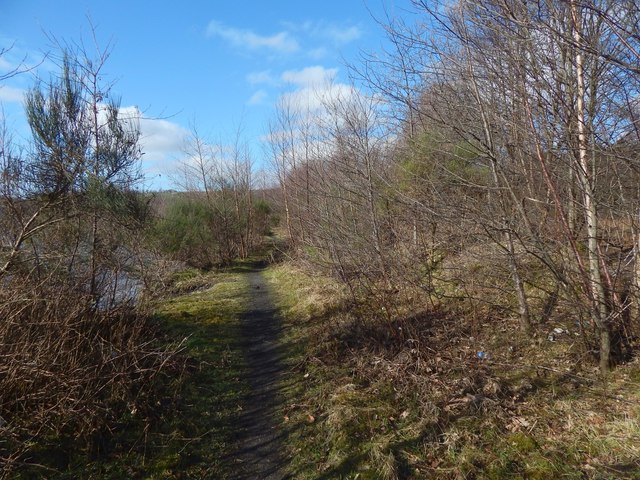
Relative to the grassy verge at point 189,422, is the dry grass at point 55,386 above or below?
above

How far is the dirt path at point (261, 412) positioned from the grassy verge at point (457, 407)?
19 centimetres

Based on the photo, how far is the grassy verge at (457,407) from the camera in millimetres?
3338

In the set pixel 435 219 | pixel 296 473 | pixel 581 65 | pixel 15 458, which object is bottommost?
pixel 296 473

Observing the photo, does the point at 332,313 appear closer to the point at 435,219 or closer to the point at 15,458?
the point at 435,219

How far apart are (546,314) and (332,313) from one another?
3.76 metres

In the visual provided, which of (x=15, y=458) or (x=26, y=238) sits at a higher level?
(x=26, y=238)

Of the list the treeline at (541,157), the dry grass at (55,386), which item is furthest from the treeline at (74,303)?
the treeline at (541,157)

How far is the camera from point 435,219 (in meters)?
4.61

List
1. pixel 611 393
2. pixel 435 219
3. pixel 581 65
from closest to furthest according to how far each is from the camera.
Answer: pixel 581 65 → pixel 611 393 → pixel 435 219

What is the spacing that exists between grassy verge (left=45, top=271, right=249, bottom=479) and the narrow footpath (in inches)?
5.7

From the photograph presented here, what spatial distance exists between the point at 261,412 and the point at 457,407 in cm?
217

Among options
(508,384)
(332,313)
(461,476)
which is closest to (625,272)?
(508,384)

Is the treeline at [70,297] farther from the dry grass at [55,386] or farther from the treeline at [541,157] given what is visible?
the treeline at [541,157]

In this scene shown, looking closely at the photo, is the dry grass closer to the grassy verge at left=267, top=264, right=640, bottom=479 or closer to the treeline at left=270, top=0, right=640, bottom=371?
the grassy verge at left=267, top=264, right=640, bottom=479
